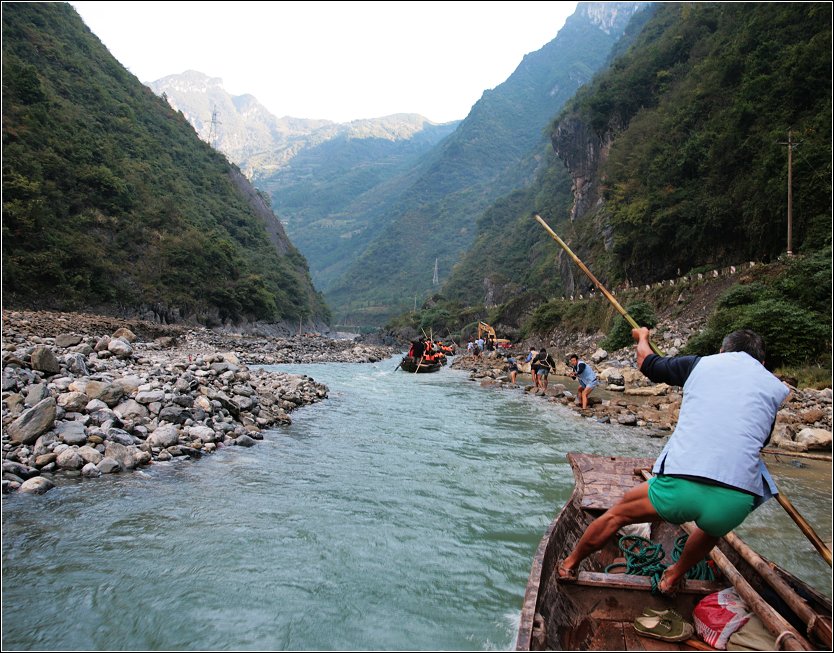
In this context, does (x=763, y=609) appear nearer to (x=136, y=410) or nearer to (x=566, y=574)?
(x=566, y=574)

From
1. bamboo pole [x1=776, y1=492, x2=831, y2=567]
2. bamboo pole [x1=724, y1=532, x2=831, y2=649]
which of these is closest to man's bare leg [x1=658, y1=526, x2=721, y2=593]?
bamboo pole [x1=724, y1=532, x2=831, y2=649]

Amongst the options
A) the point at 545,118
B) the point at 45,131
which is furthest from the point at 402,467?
the point at 545,118

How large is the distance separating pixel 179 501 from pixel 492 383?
1700 centimetres

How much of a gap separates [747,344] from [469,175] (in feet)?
555

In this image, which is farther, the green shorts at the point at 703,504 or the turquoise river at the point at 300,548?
the turquoise river at the point at 300,548

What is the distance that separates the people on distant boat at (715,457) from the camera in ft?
9.50

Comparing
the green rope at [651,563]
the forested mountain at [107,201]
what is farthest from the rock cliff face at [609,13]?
the green rope at [651,563]

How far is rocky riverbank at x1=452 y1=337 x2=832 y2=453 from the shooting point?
9.14m

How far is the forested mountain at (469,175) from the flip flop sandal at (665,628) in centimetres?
11274

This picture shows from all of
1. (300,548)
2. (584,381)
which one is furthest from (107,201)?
(300,548)

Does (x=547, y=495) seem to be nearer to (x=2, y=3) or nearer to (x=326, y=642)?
(x=326, y=642)

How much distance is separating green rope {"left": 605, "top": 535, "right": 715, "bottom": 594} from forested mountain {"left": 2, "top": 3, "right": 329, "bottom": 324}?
3697cm

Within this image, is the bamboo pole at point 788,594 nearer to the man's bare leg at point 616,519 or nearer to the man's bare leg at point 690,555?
the man's bare leg at point 690,555

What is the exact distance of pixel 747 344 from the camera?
327 cm
